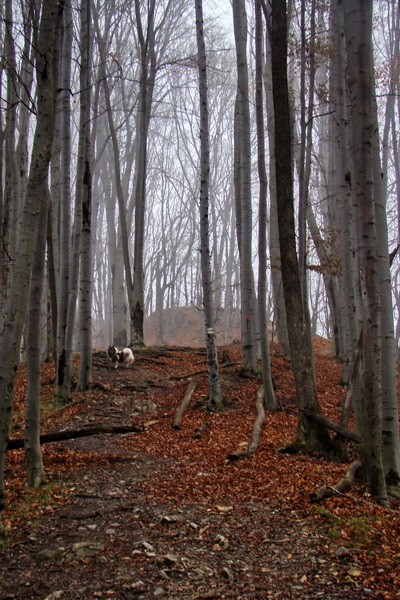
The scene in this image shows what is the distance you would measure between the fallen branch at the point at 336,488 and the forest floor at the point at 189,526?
0.22ft

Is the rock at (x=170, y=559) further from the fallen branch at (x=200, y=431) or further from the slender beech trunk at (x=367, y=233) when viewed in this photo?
the fallen branch at (x=200, y=431)

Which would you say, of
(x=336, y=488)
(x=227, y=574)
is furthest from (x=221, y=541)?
(x=336, y=488)

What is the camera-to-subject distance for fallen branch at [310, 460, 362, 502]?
15.3 ft

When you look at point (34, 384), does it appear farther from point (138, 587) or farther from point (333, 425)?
point (333, 425)

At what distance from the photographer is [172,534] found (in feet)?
13.1

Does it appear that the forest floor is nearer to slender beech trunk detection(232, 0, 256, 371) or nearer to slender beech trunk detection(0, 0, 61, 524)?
slender beech trunk detection(0, 0, 61, 524)

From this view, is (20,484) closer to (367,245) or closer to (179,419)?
(179,419)

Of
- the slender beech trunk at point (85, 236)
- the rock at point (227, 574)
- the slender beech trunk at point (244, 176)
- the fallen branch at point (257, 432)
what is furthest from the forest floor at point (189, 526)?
the slender beech trunk at point (244, 176)

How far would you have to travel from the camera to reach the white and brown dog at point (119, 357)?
11634mm

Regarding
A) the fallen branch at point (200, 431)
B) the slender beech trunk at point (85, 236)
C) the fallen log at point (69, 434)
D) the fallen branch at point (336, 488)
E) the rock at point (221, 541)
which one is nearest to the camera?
the rock at point (221, 541)

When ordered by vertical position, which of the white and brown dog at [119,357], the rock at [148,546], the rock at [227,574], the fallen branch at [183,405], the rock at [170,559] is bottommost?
the rock at [227,574]

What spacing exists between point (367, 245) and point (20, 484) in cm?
426

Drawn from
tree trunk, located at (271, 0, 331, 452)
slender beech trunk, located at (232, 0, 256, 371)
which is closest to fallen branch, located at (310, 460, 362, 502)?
tree trunk, located at (271, 0, 331, 452)

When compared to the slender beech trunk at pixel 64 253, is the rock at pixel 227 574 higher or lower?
lower
